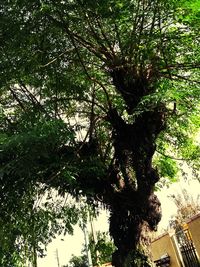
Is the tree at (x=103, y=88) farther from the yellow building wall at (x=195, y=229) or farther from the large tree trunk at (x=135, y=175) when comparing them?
the yellow building wall at (x=195, y=229)

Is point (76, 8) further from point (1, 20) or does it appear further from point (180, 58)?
point (180, 58)

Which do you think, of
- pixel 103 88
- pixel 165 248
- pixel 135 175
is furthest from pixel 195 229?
pixel 103 88

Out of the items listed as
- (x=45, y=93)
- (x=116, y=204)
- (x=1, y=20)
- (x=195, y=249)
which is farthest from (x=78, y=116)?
(x=195, y=249)

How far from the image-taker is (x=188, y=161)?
38.3 ft

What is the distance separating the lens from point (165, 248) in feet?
40.1

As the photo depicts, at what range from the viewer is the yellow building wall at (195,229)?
A: 30.0 ft

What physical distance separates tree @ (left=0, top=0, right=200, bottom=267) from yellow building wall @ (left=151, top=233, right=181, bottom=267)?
148 inches

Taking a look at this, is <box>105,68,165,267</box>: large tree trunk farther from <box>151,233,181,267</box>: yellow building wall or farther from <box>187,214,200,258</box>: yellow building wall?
<box>151,233,181,267</box>: yellow building wall

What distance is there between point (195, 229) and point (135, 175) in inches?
106

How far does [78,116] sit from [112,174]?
6.90 ft

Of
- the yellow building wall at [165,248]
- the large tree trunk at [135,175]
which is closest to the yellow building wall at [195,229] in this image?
the yellow building wall at [165,248]

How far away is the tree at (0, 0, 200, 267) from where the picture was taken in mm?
6664

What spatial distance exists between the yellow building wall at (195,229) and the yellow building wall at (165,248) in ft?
5.25

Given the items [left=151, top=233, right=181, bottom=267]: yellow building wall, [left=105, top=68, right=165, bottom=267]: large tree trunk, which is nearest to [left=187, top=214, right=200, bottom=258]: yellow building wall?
[left=151, top=233, right=181, bottom=267]: yellow building wall
